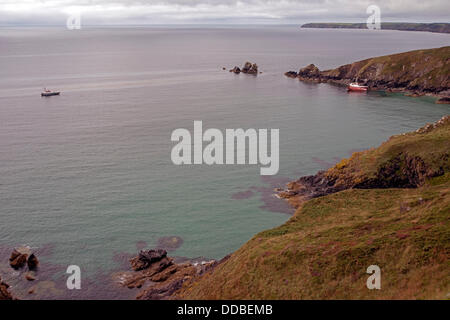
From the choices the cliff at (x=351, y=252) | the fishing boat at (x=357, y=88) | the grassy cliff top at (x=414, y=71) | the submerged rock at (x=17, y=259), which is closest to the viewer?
Result: the cliff at (x=351, y=252)

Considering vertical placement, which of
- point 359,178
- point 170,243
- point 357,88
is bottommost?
point 170,243

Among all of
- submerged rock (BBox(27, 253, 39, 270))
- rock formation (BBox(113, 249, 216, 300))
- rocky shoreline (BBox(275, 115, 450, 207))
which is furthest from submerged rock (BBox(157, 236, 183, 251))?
rocky shoreline (BBox(275, 115, 450, 207))

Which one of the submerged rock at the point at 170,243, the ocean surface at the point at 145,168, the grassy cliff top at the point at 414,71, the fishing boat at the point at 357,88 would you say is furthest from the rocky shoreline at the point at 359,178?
the grassy cliff top at the point at 414,71

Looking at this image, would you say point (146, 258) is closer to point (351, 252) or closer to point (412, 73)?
point (351, 252)

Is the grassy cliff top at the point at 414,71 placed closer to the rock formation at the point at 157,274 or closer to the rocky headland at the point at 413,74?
the rocky headland at the point at 413,74

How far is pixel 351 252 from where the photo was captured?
4006 cm

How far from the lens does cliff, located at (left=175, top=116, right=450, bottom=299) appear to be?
35.8 m

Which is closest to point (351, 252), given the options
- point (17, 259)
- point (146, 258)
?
point (146, 258)

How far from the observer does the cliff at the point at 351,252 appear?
35.8m

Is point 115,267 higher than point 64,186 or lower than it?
lower
